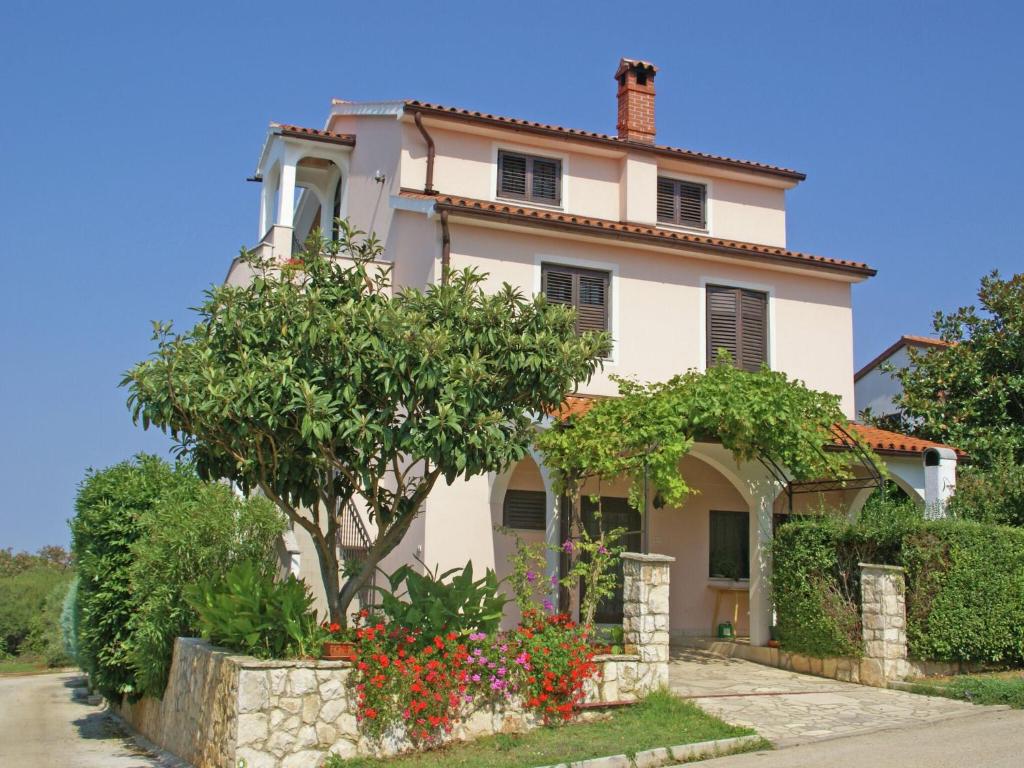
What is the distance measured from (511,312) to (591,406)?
3.98m

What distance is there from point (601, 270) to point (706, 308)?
2121 mm

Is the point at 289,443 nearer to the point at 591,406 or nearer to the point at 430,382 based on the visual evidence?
the point at 430,382

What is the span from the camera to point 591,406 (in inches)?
611

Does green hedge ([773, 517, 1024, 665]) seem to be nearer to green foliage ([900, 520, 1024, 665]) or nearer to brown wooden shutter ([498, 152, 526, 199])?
green foliage ([900, 520, 1024, 665])

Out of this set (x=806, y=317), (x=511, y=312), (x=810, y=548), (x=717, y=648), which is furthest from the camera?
(x=806, y=317)

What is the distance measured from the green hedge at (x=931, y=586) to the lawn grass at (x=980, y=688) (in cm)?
53

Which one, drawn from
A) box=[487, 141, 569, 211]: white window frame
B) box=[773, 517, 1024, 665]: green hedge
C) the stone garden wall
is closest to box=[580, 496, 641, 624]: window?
box=[773, 517, 1024, 665]: green hedge

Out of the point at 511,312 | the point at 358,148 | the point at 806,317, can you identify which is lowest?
the point at 511,312

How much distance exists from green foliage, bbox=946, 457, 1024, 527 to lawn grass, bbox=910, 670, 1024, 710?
3.32 m

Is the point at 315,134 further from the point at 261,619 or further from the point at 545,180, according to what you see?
the point at 261,619

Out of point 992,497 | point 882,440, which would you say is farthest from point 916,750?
point 882,440

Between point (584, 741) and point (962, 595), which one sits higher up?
point (962, 595)

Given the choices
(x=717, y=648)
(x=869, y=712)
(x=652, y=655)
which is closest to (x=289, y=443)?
(x=652, y=655)

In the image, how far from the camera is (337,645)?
36.1 ft
